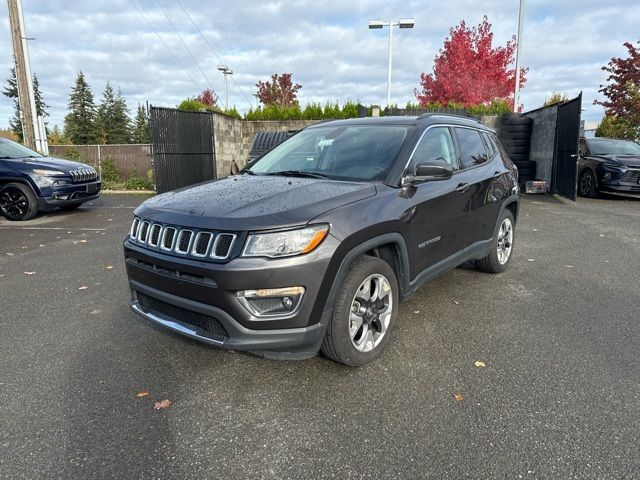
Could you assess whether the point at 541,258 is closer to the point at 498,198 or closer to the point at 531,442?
the point at 498,198

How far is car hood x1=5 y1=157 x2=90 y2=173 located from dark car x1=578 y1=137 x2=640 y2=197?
13.1 metres

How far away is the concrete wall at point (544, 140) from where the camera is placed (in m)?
12.6

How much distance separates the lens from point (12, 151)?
9383 mm

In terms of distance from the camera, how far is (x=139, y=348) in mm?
3379

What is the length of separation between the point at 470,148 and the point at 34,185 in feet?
27.4

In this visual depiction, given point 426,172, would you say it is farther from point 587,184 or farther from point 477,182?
point 587,184

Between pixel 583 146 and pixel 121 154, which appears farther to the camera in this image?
pixel 121 154

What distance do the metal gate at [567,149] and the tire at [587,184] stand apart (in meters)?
1.05

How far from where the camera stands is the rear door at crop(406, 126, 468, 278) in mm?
3383

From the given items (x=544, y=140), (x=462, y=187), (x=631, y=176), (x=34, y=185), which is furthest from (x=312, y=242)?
(x=544, y=140)

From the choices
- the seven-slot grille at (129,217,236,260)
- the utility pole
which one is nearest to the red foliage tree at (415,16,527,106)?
the utility pole

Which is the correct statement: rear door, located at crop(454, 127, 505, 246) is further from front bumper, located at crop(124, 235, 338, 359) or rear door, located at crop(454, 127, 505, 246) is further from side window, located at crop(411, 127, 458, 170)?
front bumper, located at crop(124, 235, 338, 359)

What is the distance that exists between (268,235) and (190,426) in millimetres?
1151

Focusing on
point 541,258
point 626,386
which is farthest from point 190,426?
point 541,258
